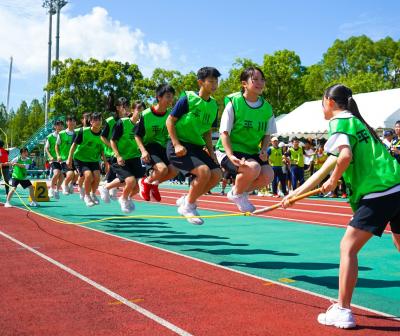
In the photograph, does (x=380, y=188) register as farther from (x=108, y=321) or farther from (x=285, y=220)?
(x=285, y=220)

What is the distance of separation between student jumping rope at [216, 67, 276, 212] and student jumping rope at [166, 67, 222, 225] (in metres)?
0.29

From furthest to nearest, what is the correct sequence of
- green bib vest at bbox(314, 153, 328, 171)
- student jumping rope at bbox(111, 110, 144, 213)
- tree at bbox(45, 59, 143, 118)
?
tree at bbox(45, 59, 143, 118), green bib vest at bbox(314, 153, 328, 171), student jumping rope at bbox(111, 110, 144, 213)

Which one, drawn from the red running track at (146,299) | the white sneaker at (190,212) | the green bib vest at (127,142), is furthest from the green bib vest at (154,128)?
the red running track at (146,299)

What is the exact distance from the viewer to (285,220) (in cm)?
1149

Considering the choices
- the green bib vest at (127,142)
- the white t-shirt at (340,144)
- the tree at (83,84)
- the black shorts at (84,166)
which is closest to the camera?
the white t-shirt at (340,144)

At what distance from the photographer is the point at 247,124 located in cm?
634

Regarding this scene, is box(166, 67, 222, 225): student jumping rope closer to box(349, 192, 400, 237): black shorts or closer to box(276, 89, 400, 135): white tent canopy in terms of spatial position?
box(349, 192, 400, 237): black shorts

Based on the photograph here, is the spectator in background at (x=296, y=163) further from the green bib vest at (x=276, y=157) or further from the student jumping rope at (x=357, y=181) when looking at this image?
the student jumping rope at (x=357, y=181)

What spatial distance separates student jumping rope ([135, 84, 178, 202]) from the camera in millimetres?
7859

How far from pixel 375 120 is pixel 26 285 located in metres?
18.1

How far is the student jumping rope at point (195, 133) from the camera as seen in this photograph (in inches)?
261

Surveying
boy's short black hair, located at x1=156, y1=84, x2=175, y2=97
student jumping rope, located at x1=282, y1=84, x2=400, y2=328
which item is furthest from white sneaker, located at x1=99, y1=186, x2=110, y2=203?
student jumping rope, located at x1=282, y1=84, x2=400, y2=328

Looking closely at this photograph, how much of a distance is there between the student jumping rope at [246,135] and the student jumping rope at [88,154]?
5.39 m

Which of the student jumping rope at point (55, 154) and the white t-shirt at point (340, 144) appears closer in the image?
the white t-shirt at point (340, 144)
